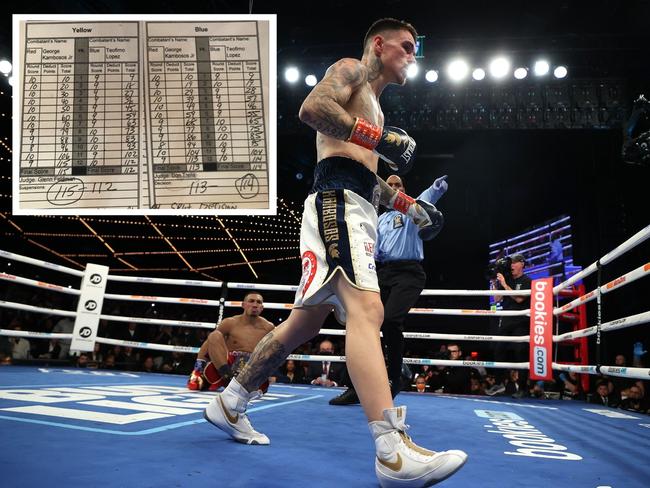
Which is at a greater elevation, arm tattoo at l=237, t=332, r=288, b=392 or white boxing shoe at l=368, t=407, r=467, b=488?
arm tattoo at l=237, t=332, r=288, b=392

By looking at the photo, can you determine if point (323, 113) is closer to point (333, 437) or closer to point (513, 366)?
point (333, 437)

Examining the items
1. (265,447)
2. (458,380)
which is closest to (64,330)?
(458,380)

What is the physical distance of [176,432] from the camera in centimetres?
151

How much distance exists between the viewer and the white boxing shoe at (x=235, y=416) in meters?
1.49

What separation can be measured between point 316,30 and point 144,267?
447 inches

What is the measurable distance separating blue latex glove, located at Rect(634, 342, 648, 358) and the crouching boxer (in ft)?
18.8

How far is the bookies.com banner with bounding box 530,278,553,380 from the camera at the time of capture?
4066 mm

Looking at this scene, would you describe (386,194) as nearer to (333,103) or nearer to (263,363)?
(333,103)

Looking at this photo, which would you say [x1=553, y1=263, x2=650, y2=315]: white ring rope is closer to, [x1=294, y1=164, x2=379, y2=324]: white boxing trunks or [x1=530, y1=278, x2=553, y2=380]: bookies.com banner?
[x1=530, y1=278, x2=553, y2=380]: bookies.com banner

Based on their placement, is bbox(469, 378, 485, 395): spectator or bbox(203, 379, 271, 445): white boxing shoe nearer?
bbox(203, 379, 271, 445): white boxing shoe

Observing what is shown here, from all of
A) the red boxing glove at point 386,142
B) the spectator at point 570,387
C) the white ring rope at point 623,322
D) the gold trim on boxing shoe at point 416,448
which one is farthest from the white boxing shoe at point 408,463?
the spectator at point 570,387

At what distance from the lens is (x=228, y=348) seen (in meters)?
3.58

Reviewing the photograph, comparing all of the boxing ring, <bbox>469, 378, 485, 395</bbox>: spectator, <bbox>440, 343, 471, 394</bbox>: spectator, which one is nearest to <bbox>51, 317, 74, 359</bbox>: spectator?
the boxing ring

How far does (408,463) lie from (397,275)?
6.61 feet
